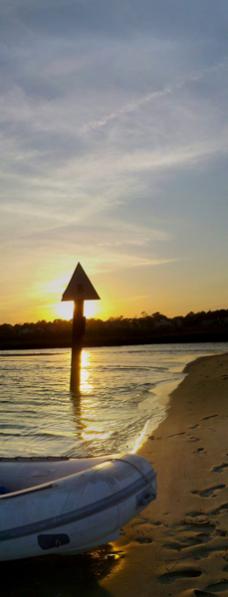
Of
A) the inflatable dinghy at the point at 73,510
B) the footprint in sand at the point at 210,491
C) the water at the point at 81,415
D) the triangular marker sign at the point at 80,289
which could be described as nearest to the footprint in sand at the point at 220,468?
the footprint in sand at the point at 210,491

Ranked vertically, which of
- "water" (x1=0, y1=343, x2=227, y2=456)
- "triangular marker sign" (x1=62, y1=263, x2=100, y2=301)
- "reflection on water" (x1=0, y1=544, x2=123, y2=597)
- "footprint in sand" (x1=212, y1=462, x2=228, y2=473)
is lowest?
"reflection on water" (x1=0, y1=544, x2=123, y2=597)

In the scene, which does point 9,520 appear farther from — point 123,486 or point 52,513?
point 123,486

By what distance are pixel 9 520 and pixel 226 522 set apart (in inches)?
65.8

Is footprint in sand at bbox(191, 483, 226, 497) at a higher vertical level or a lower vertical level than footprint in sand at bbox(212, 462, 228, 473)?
lower

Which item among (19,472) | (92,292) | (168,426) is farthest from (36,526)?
(92,292)

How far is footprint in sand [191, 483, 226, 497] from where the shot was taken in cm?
463

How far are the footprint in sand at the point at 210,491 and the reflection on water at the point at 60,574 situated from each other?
1129 millimetres

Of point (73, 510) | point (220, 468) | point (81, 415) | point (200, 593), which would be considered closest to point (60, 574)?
point (73, 510)

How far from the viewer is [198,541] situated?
3713 millimetres

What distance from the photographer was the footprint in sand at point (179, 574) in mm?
3268

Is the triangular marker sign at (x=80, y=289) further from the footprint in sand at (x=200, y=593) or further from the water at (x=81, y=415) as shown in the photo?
the footprint in sand at (x=200, y=593)

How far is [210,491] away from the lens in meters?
4.70

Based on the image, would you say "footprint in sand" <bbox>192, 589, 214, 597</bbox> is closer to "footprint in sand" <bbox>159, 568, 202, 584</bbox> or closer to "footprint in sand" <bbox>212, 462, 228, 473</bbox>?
"footprint in sand" <bbox>159, 568, 202, 584</bbox>

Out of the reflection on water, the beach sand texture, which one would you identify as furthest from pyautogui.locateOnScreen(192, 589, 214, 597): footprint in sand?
the reflection on water
